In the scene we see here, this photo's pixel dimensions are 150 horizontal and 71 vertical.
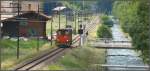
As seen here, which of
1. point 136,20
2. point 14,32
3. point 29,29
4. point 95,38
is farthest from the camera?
point 95,38

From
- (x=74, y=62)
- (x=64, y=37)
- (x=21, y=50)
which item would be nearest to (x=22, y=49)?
(x=21, y=50)

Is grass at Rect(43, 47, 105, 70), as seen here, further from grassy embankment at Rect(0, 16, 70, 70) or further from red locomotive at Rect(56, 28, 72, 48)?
red locomotive at Rect(56, 28, 72, 48)

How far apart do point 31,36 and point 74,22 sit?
10.1 feet

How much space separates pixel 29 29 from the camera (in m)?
9.55

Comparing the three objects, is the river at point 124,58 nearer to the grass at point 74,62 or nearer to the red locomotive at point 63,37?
the grass at point 74,62

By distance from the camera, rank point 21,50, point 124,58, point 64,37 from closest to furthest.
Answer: point 21,50
point 64,37
point 124,58

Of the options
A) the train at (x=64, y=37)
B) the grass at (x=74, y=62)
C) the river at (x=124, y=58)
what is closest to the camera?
the grass at (x=74, y=62)

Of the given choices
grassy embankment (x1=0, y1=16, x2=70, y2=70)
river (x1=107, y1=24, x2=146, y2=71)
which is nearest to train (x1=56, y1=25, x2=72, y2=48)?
river (x1=107, y1=24, x2=146, y2=71)

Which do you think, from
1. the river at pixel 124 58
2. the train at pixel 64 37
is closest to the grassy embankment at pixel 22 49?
the train at pixel 64 37

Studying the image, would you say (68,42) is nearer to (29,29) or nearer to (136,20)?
(29,29)

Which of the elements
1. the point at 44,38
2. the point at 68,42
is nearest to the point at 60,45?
the point at 68,42

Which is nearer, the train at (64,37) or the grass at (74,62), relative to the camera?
the grass at (74,62)

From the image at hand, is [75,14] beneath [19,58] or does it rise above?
above

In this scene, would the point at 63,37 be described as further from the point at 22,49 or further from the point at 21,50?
the point at 21,50
